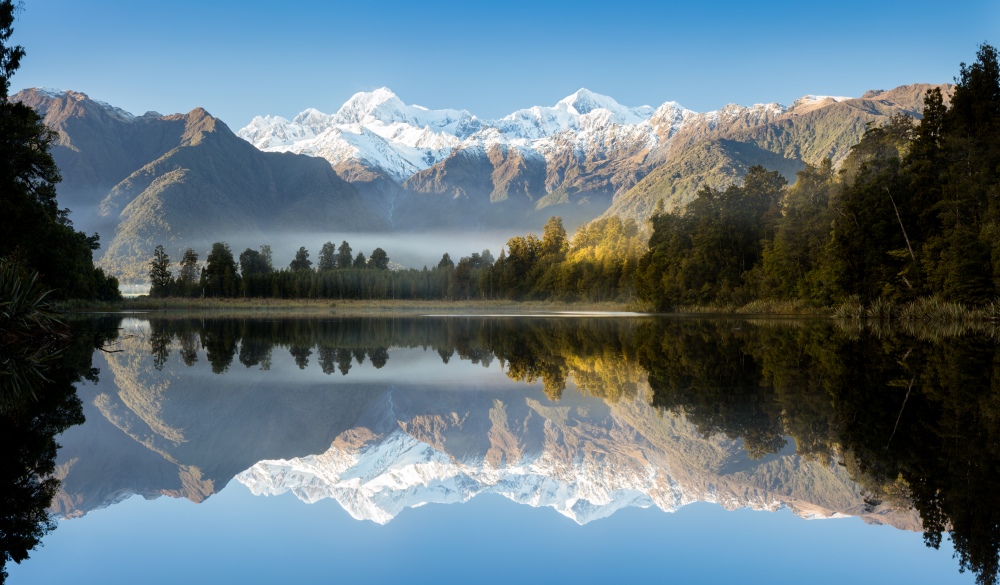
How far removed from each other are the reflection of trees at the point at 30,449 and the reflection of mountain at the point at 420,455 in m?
0.23

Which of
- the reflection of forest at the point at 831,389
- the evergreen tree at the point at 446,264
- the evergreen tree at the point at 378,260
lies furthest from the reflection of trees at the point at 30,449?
the evergreen tree at the point at 378,260

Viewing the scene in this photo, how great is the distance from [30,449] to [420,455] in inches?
170

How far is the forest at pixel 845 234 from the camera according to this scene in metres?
36.4

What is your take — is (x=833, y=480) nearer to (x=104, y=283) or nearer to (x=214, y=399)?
(x=214, y=399)

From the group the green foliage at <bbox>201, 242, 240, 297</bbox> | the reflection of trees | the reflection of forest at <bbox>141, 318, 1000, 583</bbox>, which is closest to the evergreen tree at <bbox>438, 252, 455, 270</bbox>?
the green foliage at <bbox>201, 242, 240, 297</bbox>

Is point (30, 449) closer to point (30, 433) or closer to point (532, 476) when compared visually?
point (30, 433)

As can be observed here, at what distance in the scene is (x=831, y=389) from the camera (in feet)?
39.8

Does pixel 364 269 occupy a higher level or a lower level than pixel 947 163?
lower

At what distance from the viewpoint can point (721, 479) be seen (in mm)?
6723

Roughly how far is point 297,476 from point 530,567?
3.04 meters

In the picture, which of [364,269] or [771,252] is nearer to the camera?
[771,252]

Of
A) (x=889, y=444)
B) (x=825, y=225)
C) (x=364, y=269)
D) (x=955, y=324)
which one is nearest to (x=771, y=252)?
(x=825, y=225)

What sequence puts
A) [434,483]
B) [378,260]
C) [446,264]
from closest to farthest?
[434,483], [446,264], [378,260]

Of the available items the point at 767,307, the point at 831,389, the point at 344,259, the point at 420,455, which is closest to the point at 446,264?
the point at 344,259
